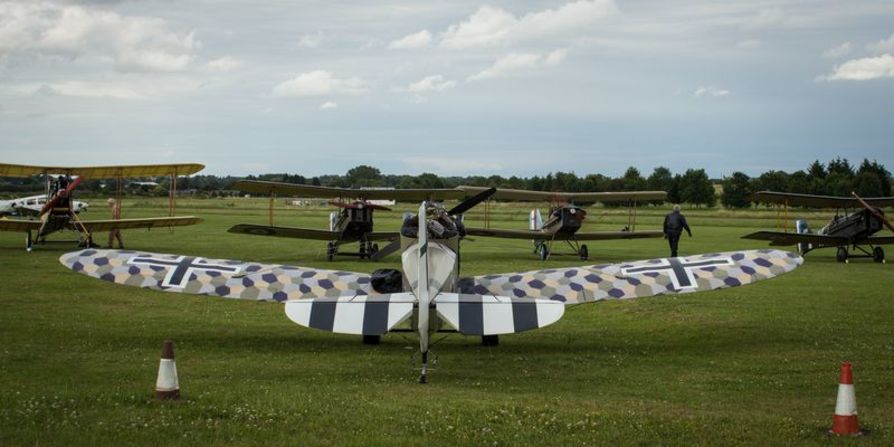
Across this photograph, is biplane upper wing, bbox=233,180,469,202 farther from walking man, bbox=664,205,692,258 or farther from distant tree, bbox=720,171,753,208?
distant tree, bbox=720,171,753,208

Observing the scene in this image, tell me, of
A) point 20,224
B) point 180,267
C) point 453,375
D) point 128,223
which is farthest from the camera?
point 128,223

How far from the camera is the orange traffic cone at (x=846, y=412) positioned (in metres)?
7.02

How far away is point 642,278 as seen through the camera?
38.0 feet

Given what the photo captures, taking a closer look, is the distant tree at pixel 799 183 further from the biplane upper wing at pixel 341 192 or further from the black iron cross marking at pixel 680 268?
the black iron cross marking at pixel 680 268

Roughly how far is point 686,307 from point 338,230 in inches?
556

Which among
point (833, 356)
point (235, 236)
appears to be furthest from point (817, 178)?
point (833, 356)

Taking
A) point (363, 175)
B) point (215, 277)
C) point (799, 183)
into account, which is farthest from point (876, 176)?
point (215, 277)

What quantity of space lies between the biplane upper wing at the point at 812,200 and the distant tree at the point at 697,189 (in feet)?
208

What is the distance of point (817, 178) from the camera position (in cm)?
9106

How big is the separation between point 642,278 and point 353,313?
4190mm

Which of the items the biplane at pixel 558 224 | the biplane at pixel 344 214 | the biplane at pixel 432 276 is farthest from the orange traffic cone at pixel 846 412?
the biplane at pixel 558 224

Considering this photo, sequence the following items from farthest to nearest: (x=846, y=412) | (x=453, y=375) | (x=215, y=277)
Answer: (x=215, y=277), (x=453, y=375), (x=846, y=412)

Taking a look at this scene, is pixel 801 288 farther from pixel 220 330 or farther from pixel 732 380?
pixel 220 330

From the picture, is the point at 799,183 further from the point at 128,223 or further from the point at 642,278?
the point at 642,278
